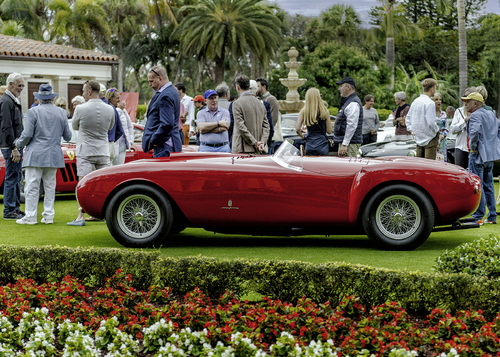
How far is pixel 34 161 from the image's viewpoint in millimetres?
8289

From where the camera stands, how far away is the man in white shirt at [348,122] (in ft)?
29.2

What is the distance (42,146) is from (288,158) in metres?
3.57

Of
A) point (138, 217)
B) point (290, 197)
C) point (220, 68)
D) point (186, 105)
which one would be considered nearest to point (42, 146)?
point (138, 217)

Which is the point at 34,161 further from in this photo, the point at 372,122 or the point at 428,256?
the point at 372,122

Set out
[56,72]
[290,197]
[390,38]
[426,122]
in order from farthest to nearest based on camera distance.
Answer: [390,38] < [56,72] < [426,122] < [290,197]

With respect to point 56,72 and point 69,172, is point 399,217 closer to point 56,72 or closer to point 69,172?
point 69,172

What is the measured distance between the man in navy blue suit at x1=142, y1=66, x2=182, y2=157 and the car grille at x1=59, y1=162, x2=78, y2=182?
11.2ft

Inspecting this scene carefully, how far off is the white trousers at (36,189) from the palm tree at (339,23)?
2026 inches

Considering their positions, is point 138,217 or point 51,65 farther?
point 51,65

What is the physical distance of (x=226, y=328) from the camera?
3775 mm

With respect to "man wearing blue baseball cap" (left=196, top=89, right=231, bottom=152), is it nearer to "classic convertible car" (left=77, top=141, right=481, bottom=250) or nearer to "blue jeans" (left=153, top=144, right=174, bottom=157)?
"blue jeans" (left=153, top=144, right=174, bottom=157)

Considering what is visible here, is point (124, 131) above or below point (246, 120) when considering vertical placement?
below

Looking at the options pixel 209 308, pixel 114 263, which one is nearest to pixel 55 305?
pixel 114 263

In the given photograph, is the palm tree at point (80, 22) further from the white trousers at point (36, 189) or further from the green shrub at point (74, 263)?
the green shrub at point (74, 263)
